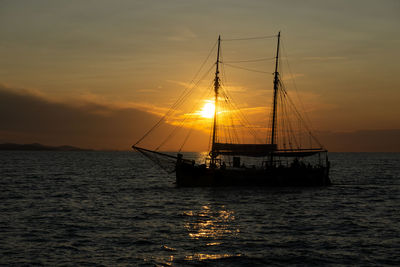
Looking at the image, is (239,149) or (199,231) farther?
(239,149)

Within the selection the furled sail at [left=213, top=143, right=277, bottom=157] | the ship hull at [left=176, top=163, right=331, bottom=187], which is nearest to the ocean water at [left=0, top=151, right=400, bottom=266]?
the ship hull at [left=176, top=163, right=331, bottom=187]

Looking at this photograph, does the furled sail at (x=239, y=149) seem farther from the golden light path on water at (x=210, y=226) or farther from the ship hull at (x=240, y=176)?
the golden light path on water at (x=210, y=226)

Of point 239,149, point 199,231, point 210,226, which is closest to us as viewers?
point 199,231

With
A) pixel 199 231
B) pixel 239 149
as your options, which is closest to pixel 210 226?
pixel 199 231

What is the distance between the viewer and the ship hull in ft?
193

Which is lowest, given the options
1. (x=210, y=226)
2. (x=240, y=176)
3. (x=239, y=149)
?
(x=210, y=226)

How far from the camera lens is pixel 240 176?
2335 inches

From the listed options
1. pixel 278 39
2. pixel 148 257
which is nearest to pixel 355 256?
pixel 148 257

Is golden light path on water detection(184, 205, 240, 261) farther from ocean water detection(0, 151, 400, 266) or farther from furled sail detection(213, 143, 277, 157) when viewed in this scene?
furled sail detection(213, 143, 277, 157)

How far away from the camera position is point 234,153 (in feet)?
204

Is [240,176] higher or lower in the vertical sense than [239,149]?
lower

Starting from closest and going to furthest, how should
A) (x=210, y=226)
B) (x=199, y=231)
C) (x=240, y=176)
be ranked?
(x=199, y=231) → (x=210, y=226) → (x=240, y=176)

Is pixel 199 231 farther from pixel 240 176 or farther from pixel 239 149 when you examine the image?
pixel 239 149

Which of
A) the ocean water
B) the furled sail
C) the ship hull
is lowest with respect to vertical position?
the ocean water
